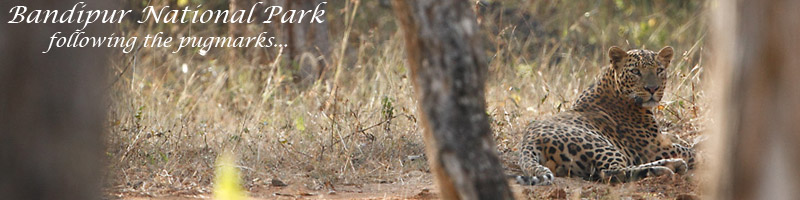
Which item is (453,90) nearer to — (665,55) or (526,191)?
(526,191)

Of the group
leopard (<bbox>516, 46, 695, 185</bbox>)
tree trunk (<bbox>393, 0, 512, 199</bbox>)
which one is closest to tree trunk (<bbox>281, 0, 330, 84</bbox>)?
leopard (<bbox>516, 46, 695, 185</bbox>)

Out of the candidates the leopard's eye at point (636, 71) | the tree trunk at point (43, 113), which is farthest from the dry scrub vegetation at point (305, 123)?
the tree trunk at point (43, 113)

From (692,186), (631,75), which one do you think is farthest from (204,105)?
(692,186)

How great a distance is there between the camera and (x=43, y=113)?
2191 millimetres

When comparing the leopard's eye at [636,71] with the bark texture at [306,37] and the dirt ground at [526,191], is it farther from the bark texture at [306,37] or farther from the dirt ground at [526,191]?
the bark texture at [306,37]

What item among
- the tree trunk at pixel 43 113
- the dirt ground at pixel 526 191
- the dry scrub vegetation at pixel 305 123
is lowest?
the tree trunk at pixel 43 113

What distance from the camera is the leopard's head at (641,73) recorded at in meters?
6.04

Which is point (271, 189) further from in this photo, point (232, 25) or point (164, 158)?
point (232, 25)

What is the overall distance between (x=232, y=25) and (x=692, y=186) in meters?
5.73

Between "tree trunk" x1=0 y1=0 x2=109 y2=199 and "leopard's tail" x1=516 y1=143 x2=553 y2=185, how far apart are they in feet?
10.8

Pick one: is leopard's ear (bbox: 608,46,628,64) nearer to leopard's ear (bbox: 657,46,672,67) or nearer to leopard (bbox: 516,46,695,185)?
leopard (bbox: 516,46,695,185)

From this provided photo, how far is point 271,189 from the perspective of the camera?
214 inches

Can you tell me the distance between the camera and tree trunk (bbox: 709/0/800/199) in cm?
228

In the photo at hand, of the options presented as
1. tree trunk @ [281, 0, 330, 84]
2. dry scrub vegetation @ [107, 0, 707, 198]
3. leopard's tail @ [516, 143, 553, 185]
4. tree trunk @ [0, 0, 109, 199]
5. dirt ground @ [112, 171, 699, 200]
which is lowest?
tree trunk @ [0, 0, 109, 199]
